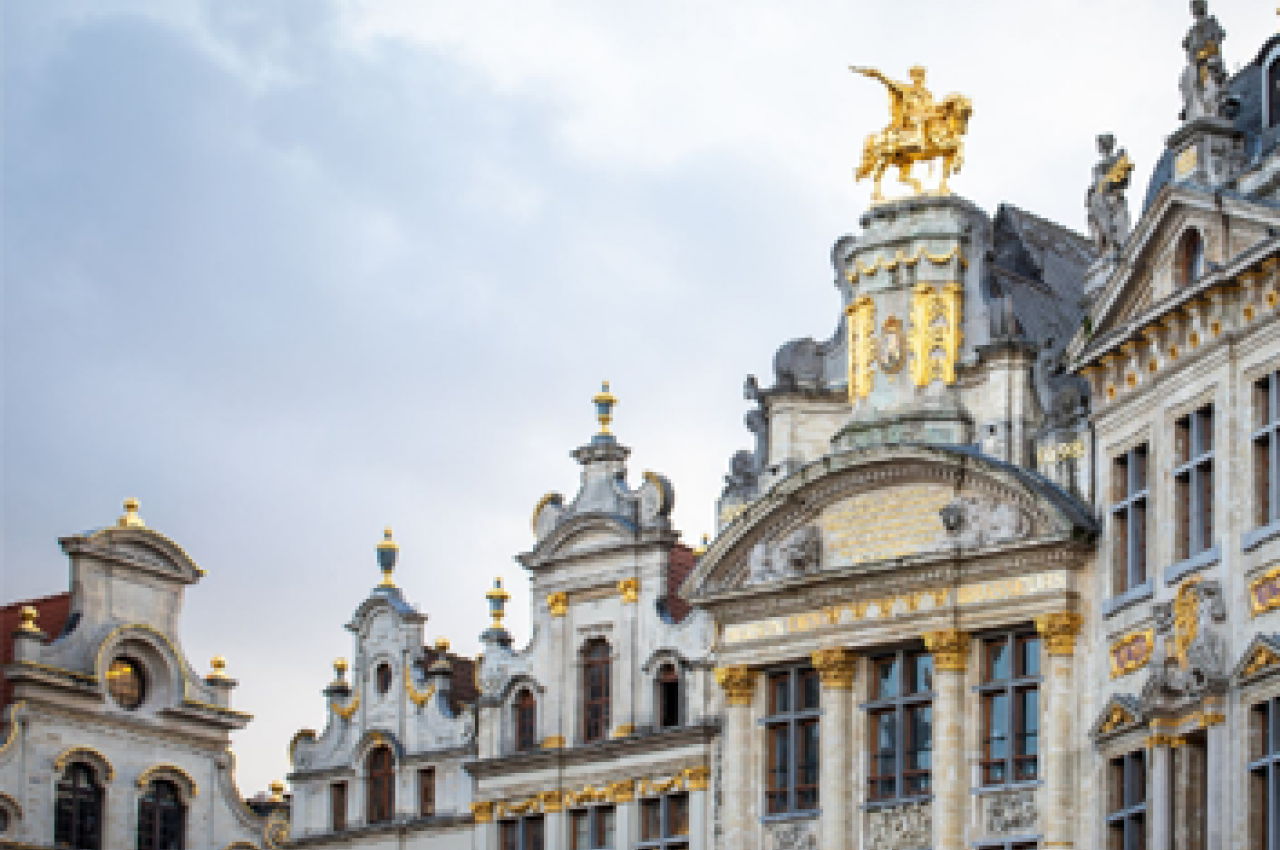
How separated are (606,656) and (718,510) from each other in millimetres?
2836

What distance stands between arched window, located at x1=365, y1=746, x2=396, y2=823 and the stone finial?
188 inches

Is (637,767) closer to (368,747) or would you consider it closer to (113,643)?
(368,747)

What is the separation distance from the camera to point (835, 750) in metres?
38.0

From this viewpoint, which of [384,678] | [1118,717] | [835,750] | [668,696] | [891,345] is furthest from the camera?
[384,678]

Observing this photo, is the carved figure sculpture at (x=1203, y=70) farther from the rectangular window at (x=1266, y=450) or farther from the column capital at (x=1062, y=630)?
the column capital at (x=1062, y=630)

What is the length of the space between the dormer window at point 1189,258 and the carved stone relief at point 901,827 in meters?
7.41

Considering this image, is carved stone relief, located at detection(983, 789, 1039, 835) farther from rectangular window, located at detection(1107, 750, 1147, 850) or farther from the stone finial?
the stone finial

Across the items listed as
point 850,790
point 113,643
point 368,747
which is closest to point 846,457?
point 850,790

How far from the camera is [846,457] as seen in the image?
38.5 meters

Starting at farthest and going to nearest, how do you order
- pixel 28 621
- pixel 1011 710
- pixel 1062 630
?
pixel 28 621 < pixel 1011 710 < pixel 1062 630

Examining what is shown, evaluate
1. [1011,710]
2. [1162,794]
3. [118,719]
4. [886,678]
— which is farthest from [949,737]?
[118,719]

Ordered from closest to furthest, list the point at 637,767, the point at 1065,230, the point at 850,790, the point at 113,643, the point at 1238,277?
1. the point at 1238,277
2. the point at 850,790
3. the point at 637,767
4. the point at 1065,230
5. the point at 113,643

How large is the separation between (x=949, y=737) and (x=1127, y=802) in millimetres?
2949

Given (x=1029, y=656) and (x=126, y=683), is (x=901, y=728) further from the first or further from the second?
(x=126, y=683)
